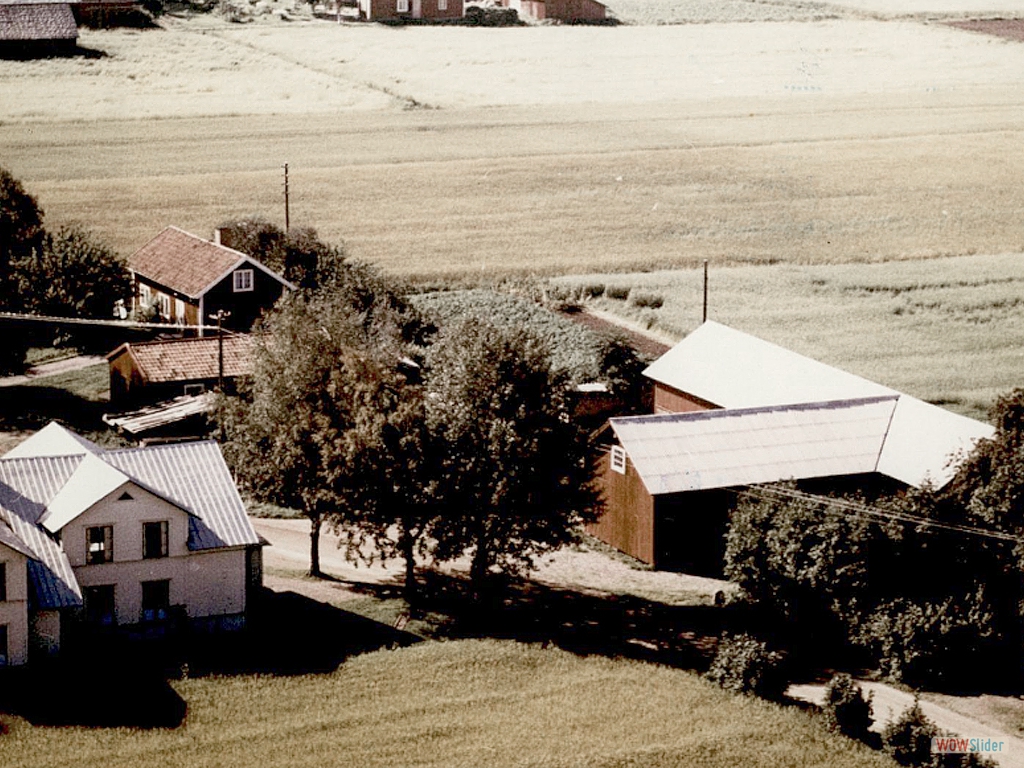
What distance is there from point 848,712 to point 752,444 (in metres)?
14.0

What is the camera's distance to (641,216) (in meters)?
96.0

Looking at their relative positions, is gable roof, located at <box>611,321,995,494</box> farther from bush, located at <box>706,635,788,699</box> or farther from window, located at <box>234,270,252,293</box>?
window, located at <box>234,270,252,293</box>

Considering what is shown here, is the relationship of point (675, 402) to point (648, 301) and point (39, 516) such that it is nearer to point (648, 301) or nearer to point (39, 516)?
point (648, 301)

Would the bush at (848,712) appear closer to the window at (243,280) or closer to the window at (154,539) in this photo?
the window at (154,539)

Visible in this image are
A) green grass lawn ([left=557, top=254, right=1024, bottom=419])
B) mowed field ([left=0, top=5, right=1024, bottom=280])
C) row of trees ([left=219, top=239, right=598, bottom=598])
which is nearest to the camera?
row of trees ([left=219, top=239, right=598, bottom=598])

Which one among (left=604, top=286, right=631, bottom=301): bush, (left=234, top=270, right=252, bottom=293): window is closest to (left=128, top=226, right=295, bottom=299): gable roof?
(left=234, top=270, right=252, bottom=293): window

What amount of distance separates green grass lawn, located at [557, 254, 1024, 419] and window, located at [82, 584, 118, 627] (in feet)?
115

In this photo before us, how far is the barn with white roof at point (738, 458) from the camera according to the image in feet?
167

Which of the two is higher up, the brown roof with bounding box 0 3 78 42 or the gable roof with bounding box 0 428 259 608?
the brown roof with bounding box 0 3 78 42

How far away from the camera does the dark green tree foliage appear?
46.4 m

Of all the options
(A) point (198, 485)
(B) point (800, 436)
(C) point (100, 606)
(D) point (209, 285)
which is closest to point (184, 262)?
(D) point (209, 285)

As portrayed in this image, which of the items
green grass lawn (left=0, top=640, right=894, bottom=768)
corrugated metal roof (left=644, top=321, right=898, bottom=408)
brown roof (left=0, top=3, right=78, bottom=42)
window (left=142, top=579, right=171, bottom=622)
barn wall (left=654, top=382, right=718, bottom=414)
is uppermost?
brown roof (left=0, top=3, right=78, bottom=42)

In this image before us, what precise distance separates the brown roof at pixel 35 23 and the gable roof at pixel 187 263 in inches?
1837

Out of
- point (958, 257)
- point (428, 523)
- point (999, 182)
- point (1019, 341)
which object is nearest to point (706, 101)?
point (999, 182)
